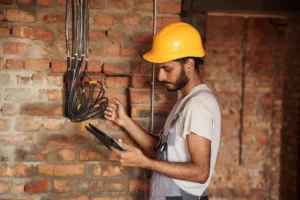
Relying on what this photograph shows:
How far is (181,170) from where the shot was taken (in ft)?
5.87

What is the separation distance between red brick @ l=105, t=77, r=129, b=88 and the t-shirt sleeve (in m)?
0.58

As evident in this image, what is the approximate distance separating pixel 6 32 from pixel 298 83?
4.30 m

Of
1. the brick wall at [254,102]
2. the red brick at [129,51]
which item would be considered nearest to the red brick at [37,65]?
the red brick at [129,51]

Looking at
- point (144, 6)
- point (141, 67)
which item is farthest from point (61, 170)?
point (144, 6)

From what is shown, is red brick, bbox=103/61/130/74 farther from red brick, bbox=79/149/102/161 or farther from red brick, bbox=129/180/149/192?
red brick, bbox=129/180/149/192

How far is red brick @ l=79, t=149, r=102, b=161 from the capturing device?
7.37ft

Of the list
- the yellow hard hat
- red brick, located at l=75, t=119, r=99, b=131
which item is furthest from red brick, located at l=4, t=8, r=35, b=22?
the yellow hard hat

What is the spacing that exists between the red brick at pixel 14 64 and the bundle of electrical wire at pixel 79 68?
0.27 metres

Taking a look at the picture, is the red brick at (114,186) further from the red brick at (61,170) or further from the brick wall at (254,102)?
the brick wall at (254,102)

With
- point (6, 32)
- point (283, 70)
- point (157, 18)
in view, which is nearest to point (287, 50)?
point (283, 70)

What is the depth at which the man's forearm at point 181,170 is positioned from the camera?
1781 millimetres

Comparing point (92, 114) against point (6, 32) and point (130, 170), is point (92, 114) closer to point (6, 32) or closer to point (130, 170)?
point (130, 170)

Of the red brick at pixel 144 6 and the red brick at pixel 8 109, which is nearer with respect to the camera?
the red brick at pixel 8 109

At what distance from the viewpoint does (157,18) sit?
7.50ft
